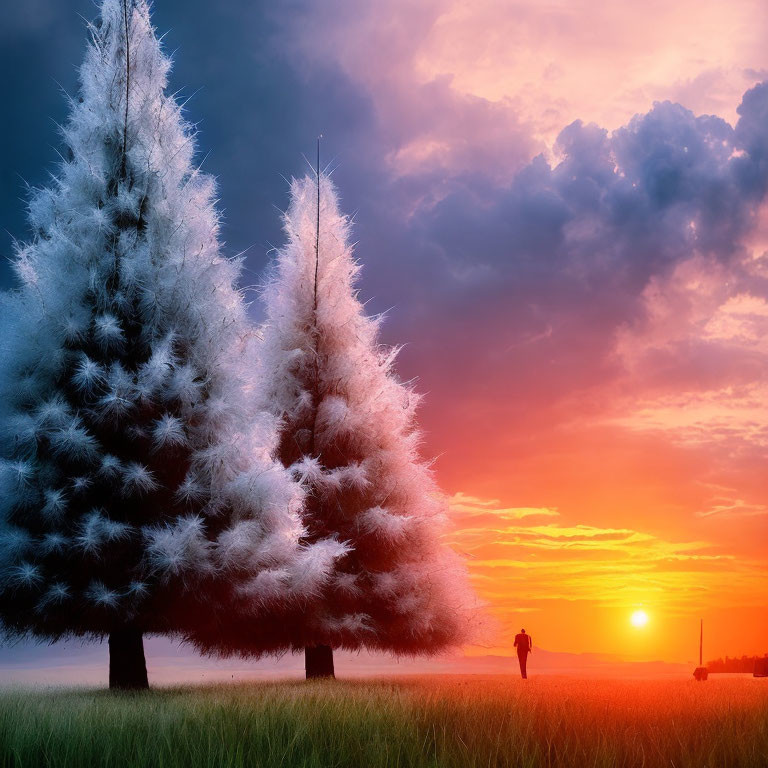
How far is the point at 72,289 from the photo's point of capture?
512 inches

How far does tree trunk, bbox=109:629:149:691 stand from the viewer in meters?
12.9

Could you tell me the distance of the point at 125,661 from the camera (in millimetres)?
12891

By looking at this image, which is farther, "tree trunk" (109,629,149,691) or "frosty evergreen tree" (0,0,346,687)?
"tree trunk" (109,629,149,691)

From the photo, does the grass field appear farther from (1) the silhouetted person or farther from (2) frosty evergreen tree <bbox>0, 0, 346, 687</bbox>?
(1) the silhouetted person

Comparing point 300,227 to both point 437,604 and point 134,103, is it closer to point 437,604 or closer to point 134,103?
point 134,103

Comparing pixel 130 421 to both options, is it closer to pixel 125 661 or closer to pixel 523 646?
pixel 125 661

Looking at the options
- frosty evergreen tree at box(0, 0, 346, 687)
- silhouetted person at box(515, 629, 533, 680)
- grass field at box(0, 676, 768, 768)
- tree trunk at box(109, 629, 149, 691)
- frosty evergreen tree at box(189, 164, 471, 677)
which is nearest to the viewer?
grass field at box(0, 676, 768, 768)

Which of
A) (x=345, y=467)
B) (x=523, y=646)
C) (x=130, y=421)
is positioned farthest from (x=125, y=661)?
(x=523, y=646)

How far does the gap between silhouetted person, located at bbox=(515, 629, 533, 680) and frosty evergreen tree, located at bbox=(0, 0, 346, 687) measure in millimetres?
7975

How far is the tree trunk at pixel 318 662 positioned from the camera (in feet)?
50.9

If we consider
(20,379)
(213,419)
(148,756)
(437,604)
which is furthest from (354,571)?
(148,756)

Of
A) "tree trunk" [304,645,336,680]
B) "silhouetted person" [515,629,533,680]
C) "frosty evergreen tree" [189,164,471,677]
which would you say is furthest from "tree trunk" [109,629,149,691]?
"silhouetted person" [515,629,533,680]

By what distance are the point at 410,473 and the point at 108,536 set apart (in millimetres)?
6465

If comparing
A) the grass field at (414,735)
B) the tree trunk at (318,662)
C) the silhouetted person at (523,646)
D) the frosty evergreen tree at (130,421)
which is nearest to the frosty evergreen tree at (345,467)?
the tree trunk at (318,662)
